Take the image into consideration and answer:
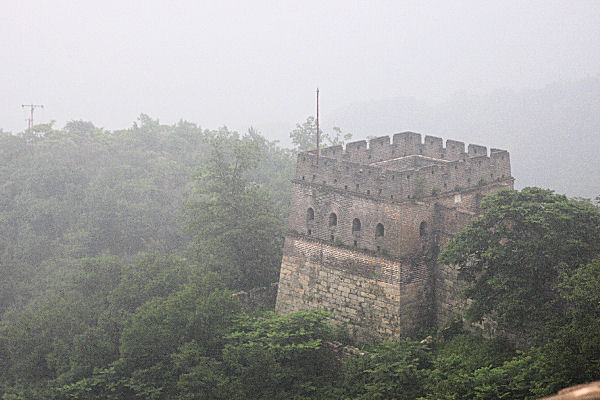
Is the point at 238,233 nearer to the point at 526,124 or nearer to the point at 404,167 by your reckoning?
the point at 404,167

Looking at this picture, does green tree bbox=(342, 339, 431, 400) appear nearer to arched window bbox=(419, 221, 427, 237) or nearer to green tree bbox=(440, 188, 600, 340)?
green tree bbox=(440, 188, 600, 340)

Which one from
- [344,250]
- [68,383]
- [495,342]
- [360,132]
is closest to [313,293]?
[344,250]

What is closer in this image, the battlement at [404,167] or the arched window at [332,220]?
the battlement at [404,167]

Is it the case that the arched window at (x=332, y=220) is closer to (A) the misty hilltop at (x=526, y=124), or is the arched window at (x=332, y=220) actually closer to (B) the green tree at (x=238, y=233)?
(B) the green tree at (x=238, y=233)

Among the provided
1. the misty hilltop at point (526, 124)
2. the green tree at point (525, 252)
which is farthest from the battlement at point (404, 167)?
the misty hilltop at point (526, 124)

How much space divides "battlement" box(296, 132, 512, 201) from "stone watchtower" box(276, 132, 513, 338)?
0.03 metres

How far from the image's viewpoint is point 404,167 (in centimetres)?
2242

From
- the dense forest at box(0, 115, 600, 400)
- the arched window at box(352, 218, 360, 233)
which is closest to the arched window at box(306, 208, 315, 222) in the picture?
the arched window at box(352, 218, 360, 233)

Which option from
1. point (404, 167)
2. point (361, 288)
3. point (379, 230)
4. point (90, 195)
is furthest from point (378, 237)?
point (90, 195)

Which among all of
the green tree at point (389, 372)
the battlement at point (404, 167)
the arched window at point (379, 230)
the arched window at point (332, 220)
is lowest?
the green tree at point (389, 372)

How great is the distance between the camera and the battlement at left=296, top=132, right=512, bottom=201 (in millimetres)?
18891

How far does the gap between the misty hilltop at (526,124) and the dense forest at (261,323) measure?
47.3 m

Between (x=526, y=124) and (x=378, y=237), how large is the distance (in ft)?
259

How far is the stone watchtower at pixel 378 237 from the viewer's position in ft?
61.6
